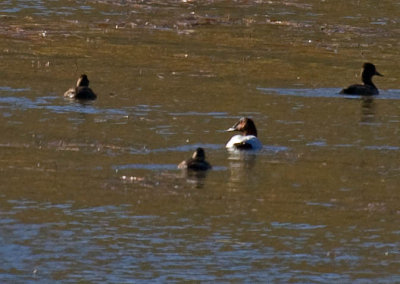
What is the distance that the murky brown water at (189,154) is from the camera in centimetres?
1609

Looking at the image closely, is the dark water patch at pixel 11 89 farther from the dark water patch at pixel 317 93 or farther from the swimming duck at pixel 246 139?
the swimming duck at pixel 246 139

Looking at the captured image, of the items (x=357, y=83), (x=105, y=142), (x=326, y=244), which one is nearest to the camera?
(x=326, y=244)

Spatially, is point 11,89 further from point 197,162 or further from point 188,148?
point 197,162

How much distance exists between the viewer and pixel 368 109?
29.1 metres

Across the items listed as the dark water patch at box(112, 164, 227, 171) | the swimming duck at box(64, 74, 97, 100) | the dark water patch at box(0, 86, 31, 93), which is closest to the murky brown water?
the dark water patch at box(112, 164, 227, 171)

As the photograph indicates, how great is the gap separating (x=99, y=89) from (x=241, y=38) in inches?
445

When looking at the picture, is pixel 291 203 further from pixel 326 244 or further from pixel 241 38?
pixel 241 38

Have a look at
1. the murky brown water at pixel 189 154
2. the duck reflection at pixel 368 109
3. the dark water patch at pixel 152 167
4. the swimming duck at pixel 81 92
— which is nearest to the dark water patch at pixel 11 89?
the murky brown water at pixel 189 154

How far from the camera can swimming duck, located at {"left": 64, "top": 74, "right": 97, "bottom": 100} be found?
92.7 ft

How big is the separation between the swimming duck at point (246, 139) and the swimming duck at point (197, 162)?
1.93 meters

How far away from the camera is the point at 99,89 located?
30453 mm

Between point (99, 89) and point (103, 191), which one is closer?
point (103, 191)

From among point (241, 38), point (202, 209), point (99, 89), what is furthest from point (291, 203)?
point (241, 38)

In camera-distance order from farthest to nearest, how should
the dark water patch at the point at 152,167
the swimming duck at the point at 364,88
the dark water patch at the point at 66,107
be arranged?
the swimming duck at the point at 364,88 < the dark water patch at the point at 66,107 < the dark water patch at the point at 152,167
